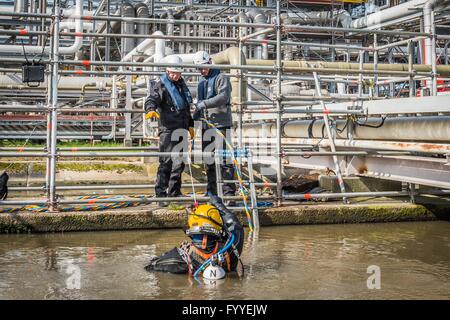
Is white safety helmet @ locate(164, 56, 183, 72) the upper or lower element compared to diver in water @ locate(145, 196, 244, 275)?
upper

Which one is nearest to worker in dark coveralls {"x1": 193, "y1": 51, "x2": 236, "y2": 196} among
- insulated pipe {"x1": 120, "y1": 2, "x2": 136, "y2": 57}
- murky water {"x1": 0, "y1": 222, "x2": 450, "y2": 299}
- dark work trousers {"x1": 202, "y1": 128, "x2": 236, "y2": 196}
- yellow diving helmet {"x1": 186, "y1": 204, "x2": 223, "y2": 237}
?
dark work trousers {"x1": 202, "y1": 128, "x2": 236, "y2": 196}

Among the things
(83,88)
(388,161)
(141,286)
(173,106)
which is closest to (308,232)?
(388,161)

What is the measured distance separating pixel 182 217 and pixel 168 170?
28.3 inches

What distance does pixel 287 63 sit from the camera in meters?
13.9

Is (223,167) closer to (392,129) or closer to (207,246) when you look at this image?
(392,129)

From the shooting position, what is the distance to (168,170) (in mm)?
8547

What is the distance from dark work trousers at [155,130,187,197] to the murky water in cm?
67

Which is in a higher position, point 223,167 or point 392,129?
point 392,129

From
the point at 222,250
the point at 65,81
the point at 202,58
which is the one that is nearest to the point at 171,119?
the point at 202,58

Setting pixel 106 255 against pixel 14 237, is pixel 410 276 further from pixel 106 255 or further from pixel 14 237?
pixel 14 237

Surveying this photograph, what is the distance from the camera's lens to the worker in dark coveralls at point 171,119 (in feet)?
27.2

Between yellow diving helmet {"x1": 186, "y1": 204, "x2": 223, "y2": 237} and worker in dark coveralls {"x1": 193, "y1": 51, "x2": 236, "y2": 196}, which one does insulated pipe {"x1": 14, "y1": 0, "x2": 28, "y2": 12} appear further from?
yellow diving helmet {"x1": 186, "y1": 204, "x2": 223, "y2": 237}

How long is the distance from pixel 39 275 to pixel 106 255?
104cm

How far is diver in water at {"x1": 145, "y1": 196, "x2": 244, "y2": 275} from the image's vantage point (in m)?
5.65
